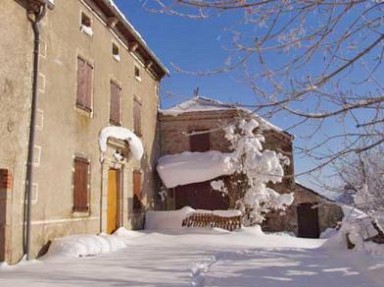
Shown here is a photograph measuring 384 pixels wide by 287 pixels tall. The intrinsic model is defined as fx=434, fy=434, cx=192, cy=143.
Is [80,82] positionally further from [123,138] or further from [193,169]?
[193,169]

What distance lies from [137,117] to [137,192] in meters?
2.63

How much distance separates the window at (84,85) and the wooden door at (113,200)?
2483mm

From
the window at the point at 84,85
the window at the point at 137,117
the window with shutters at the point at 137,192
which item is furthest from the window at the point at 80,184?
the window at the point at 137,117

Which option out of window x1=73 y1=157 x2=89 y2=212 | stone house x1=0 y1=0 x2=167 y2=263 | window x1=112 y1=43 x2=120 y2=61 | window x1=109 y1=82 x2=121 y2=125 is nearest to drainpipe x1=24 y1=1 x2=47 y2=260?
stone house x1=0 y1=0 x2=167 y2=263

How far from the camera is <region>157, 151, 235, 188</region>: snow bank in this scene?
16.3m

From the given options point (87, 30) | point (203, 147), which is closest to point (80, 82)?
point (87, 30)

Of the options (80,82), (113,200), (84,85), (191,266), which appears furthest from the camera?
(113,200)

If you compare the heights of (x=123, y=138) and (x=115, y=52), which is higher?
(x=115, y=52)

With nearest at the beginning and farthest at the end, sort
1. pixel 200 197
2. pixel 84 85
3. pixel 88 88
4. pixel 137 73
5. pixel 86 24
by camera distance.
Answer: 1. pixel 84 85
2. pixel 88 88
3. pixel 86 24
4. pixel 137 73
5. pixel 200 197

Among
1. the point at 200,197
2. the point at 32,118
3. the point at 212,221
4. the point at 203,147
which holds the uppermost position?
the point at 203,147

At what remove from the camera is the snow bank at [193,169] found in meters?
16.3

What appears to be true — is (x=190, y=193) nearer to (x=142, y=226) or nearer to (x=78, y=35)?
(x=142, y=226)

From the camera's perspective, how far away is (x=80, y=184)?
34.2 feet

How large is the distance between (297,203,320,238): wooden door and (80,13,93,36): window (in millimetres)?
15184
